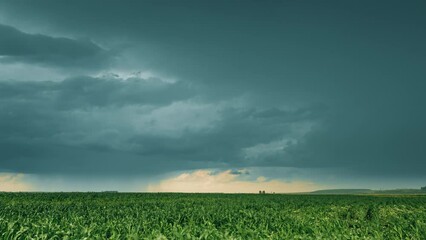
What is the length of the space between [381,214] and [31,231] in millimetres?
20247

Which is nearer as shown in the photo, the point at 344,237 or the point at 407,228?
the point at 344,237

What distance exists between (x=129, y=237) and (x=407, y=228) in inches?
483

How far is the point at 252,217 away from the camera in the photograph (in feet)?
57.6

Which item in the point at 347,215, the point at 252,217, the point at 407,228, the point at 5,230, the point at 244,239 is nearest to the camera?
the point at 5,230

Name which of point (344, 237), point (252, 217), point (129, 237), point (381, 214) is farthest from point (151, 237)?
point (381, 214)

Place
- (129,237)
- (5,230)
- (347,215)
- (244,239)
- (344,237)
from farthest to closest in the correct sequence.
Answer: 1. (347,215)
2. (344,237)
3. (244,239)
4. (5,230)
5. (129,237)

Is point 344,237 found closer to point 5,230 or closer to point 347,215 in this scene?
point 5,230

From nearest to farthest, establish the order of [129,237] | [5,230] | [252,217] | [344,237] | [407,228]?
[129,237] → [5,230] → [344,237] → [407,228] → [252,217]

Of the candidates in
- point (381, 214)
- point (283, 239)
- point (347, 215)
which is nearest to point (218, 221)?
point (283, 239)

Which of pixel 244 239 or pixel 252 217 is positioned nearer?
pixel 244 239

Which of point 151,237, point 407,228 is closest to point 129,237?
point 151,237

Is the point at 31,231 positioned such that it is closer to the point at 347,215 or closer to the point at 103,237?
the point at 103,237

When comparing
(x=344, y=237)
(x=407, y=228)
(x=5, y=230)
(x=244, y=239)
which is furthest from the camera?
(x=407, y=228)

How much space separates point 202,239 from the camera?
397 inches
